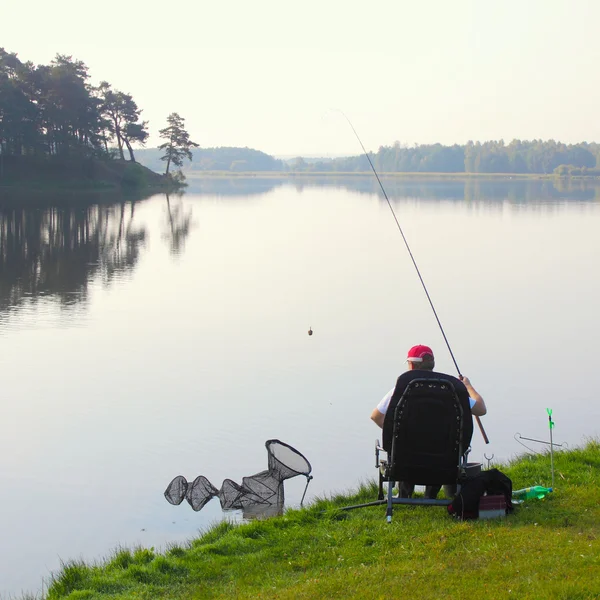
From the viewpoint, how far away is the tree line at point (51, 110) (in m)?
75.9

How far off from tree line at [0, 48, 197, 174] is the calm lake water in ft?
160

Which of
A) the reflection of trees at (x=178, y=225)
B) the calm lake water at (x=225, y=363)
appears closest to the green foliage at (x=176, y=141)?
the reflection of trees at (x=178, y=225)

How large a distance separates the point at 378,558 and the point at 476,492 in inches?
34.9

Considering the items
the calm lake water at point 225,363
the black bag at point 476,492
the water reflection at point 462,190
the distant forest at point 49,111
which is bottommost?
the calm lake water at point 225,363

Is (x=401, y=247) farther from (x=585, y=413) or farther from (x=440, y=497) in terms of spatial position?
(x=440, y=497)

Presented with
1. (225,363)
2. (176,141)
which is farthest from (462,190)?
(225,363)

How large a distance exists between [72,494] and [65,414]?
8.77ft

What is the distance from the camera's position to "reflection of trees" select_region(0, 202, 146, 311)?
21.0 meters

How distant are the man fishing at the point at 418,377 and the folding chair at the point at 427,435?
41 millimetres

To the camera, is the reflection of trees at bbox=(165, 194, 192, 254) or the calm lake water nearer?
the calm lake water

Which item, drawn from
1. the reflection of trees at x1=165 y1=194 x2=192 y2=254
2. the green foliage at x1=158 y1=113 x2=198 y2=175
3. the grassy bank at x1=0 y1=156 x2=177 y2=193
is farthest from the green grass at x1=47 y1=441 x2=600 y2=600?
the green foliage at x1=158 y1=113 x2=198 y2=175

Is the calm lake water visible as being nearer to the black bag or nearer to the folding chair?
the folding chair

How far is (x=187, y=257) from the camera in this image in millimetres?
29359

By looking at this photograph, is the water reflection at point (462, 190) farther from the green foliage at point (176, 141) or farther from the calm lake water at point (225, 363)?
the calm lake water at point (225, 363)
